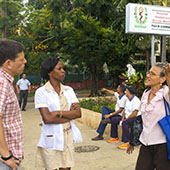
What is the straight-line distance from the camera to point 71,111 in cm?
302

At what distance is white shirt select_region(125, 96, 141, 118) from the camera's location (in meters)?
5.66

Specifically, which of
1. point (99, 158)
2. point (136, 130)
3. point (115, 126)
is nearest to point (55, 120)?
point (136, 130)

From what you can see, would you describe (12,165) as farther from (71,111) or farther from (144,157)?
(144,157)

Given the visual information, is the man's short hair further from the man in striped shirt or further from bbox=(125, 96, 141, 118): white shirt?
bbox=(125, 96, 141, 118): white shirt

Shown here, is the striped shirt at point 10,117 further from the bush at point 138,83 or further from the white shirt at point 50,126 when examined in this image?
the bush at point 138,83

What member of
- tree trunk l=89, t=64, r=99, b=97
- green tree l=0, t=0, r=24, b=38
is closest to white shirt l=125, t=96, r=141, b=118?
green tree l=0, t=0, r=24, b=38

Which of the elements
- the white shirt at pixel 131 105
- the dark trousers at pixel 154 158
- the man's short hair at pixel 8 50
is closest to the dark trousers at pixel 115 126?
the white shirt at pixel 131 105

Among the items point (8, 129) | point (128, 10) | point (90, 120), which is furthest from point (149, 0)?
point (8, 129)

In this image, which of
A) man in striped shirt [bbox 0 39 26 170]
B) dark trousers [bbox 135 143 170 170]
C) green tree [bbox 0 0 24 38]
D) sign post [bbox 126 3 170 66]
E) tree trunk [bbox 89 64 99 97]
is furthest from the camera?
tree trunk [bbox 89 64 99 97]

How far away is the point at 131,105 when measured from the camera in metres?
5.73

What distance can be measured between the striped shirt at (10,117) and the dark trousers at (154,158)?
1.58 m

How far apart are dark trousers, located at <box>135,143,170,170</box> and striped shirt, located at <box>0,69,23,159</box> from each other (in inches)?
62.1

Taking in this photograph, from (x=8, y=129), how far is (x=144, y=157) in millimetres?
1744

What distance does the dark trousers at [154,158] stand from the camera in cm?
290
